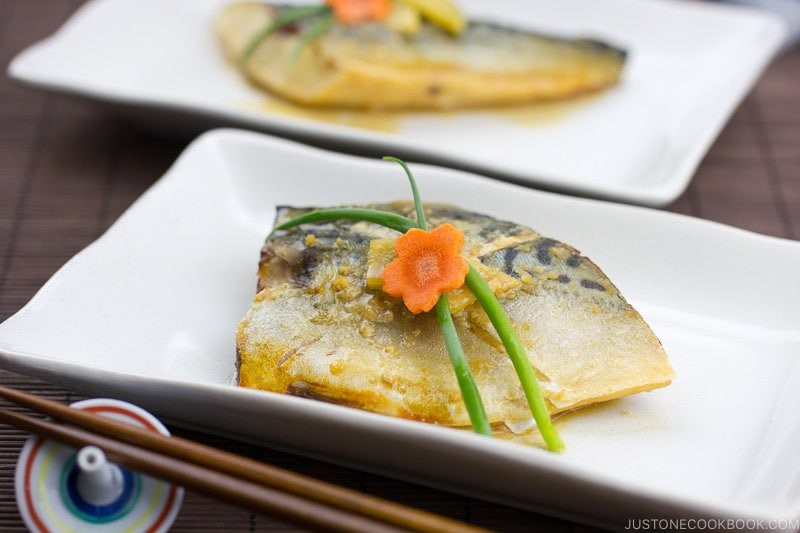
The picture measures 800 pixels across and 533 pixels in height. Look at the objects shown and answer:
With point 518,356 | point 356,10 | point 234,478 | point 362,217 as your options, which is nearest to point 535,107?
point 356,10

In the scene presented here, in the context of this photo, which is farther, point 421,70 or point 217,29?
point 217,29

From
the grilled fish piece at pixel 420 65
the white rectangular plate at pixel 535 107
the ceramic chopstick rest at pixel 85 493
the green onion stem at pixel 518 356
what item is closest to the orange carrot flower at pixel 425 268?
the green onion stem at pixel 518 356

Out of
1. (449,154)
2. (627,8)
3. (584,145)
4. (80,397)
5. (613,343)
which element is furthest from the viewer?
(627,8)

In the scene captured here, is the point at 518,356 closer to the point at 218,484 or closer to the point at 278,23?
the point at 218,484

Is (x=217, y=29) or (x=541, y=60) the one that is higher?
(x=541, y=60)

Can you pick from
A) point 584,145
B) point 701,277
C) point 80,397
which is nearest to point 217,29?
point 584,145

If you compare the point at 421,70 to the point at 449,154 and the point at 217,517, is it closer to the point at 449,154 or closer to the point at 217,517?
the point at 449,154
